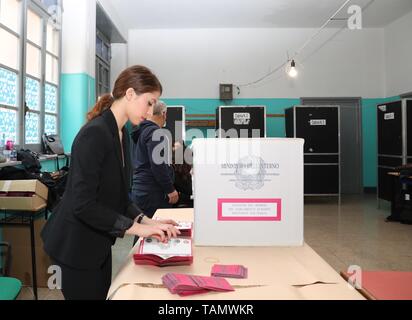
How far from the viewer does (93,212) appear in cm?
122

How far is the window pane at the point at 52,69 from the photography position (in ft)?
15.1

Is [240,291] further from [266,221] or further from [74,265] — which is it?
[74,265]

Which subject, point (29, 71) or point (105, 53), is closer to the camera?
point (29, 71)

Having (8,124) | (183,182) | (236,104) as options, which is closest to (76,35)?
(8,124)

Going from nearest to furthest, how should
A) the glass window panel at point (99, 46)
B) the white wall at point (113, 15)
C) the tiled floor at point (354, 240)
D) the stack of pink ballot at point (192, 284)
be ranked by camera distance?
the stack of pink ballot at point (192, 284)
the tiled floor at point (354, 240)
the white wall at point (113, 15)
the glass window panel at point (99, 46)

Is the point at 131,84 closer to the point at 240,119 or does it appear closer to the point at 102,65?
the point at 240,119

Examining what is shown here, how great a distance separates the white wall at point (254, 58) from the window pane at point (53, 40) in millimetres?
3132

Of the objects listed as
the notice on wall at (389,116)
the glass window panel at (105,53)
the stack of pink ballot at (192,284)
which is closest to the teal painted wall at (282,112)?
the glass window panel at (105,53)

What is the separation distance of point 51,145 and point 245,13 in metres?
4.46

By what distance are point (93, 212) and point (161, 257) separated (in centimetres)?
27

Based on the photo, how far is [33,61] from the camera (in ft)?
13.9

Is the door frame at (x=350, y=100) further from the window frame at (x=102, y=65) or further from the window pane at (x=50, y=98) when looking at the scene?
the window pane at (x=50, y=98)

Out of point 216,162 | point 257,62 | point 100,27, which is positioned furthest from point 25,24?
point 257,62

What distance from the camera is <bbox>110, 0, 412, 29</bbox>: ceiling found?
6.39 metres
